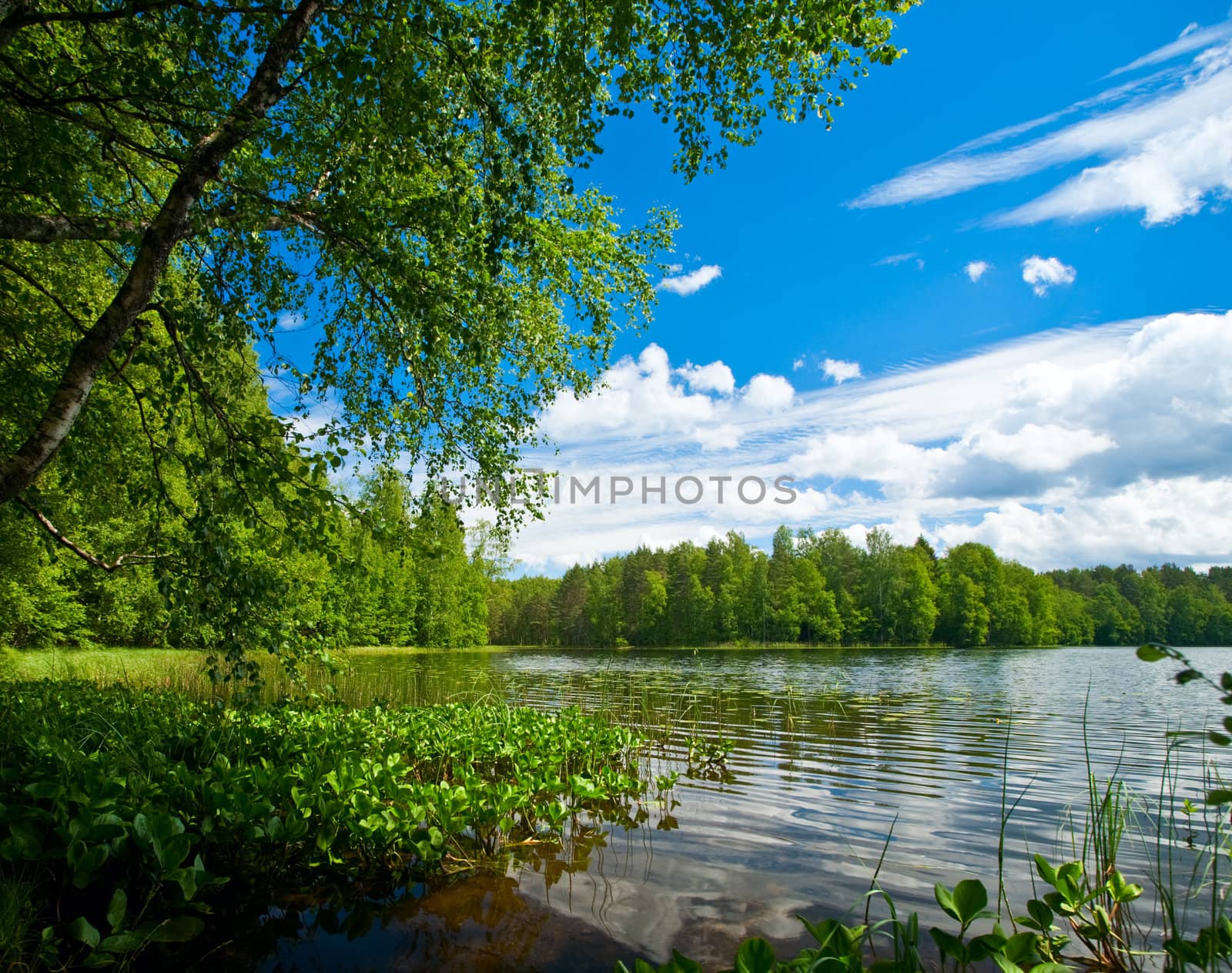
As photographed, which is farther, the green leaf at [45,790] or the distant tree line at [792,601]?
the distant tree line at [792,601]

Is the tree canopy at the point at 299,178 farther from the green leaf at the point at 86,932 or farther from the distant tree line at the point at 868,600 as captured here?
the distant tree line at the point at 868,600

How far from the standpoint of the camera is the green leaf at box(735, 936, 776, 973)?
234cm

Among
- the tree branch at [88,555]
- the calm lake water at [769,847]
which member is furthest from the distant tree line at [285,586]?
the calm lake water at [769,847]

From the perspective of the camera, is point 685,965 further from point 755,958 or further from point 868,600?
point 868,600

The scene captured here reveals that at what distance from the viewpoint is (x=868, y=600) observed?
81.9m

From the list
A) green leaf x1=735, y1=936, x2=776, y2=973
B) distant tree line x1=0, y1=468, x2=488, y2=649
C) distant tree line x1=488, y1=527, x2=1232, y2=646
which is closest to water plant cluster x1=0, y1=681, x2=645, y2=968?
distant tree line x1=0, y1=468, x2=488, y2=649

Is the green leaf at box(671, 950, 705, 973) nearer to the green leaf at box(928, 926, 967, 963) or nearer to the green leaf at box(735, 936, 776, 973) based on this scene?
the green leaf at box(735, 936, 776, 973)

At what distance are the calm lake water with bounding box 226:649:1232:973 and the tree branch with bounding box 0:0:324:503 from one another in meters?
3.34

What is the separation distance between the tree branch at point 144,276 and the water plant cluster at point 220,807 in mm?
1987

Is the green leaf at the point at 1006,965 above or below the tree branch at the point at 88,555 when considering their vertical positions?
below

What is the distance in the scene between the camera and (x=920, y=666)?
34281mm

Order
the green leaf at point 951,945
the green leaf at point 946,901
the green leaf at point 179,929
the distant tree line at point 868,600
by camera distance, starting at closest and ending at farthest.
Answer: the green leaf at point 951,945 < the green leaf at point 946,901 < the green leaf at point 179,929 < the distant tree line at point 868,600

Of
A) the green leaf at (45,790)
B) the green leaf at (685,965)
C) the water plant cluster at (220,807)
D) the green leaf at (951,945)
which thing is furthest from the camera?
the green leaf at (45,790)

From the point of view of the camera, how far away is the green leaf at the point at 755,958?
7.66 ft
